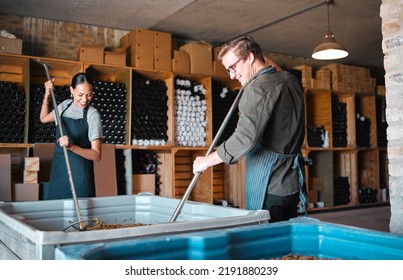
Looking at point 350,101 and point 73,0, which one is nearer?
point 73,0

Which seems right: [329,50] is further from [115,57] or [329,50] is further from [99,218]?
[99,218]

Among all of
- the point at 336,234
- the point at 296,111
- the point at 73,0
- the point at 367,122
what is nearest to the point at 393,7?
the point at 296,111

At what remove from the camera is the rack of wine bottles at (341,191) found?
757 centimetres

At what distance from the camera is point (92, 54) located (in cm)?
529

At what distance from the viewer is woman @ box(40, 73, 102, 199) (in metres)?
3.09

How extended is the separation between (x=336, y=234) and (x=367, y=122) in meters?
7.63

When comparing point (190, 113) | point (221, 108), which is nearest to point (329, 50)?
point (221, 108)

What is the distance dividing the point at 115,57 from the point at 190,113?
1.33m

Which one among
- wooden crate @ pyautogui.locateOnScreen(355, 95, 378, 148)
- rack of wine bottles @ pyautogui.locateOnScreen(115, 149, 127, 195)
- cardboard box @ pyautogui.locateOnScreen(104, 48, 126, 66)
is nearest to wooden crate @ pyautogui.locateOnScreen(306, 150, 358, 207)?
wooden crate @ pyautogui.locateOnScreen(355, 95, 378, 148)

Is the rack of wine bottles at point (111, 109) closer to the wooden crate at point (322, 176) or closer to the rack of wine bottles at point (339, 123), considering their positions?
the wooden crate at point (322, 176)

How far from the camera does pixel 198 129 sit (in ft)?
19.9

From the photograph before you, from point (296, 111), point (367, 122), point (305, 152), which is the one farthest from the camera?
point (367, 122)

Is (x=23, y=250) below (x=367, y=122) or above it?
below
